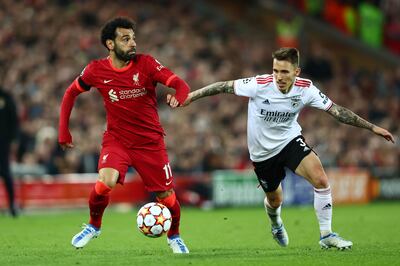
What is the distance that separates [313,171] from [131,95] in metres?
2.17

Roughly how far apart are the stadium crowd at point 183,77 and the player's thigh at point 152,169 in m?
9.78

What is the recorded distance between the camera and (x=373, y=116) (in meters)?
25.5

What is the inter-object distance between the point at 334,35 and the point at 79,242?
66.6ft

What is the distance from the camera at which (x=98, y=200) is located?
414 inches

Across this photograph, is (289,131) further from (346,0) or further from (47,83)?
(346,0)

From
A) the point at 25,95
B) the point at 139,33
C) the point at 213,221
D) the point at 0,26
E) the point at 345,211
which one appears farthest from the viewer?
the point at 139,33

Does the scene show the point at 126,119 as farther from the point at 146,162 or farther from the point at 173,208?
the point at 173,208

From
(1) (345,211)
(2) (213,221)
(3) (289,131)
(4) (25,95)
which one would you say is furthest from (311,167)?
(4) (25,95)

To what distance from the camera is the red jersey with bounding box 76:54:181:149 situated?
10.5 m

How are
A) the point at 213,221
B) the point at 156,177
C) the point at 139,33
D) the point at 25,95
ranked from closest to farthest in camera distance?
the point at 156,177, the point at 213,221, the point at 25,95, the point at 139,33

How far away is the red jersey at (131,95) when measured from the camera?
34.5 feet

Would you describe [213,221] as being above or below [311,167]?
below

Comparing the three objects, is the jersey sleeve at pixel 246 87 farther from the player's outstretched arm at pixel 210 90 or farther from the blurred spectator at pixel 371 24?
the blurred spectator at pixel 371 24

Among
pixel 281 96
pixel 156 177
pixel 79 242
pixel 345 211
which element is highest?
pixel 281 96
